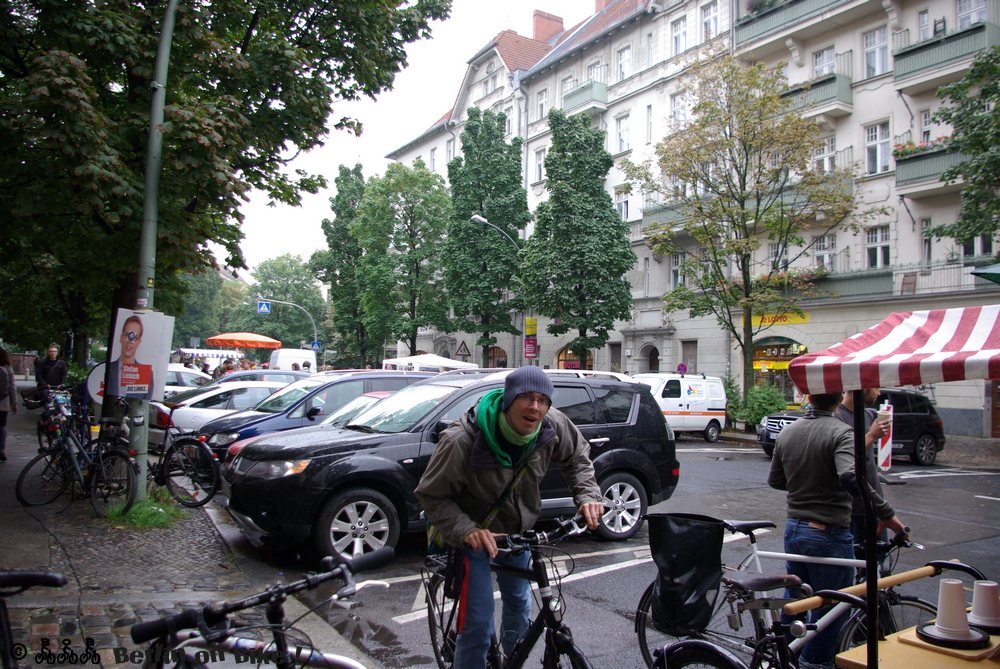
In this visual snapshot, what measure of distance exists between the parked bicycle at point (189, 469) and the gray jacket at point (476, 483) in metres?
6.66

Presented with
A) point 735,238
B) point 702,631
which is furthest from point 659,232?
point 702,631

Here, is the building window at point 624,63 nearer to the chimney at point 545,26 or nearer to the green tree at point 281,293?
the chimney at point 545,26

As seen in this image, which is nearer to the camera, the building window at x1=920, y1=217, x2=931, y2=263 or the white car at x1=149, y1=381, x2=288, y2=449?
the white car at x1=149, y1=381, x2=288, y2=449

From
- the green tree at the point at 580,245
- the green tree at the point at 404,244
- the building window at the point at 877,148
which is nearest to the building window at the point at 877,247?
the building window at the point at 877,148

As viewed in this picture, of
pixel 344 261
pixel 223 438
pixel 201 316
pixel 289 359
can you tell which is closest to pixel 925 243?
pixel 223 438

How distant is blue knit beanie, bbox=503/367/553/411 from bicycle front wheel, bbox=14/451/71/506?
7.69 m

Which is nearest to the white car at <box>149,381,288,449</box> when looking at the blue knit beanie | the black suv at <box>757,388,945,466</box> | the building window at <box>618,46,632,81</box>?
the black suv at <box>757,388,945,466</box>

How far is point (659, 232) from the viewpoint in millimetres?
24328

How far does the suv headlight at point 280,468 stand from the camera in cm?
650

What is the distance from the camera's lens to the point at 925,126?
23297 millimetres

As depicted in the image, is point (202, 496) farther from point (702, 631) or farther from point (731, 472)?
point (731, 472)

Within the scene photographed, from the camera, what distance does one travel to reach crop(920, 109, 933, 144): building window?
75.9ft

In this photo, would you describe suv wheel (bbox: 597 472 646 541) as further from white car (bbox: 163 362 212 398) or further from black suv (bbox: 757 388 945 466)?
white car (bbox: 163 362 212 398)

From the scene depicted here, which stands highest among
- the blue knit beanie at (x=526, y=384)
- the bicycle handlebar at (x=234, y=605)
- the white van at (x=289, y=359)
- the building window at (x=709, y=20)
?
the building window at (x=709, y=20)
